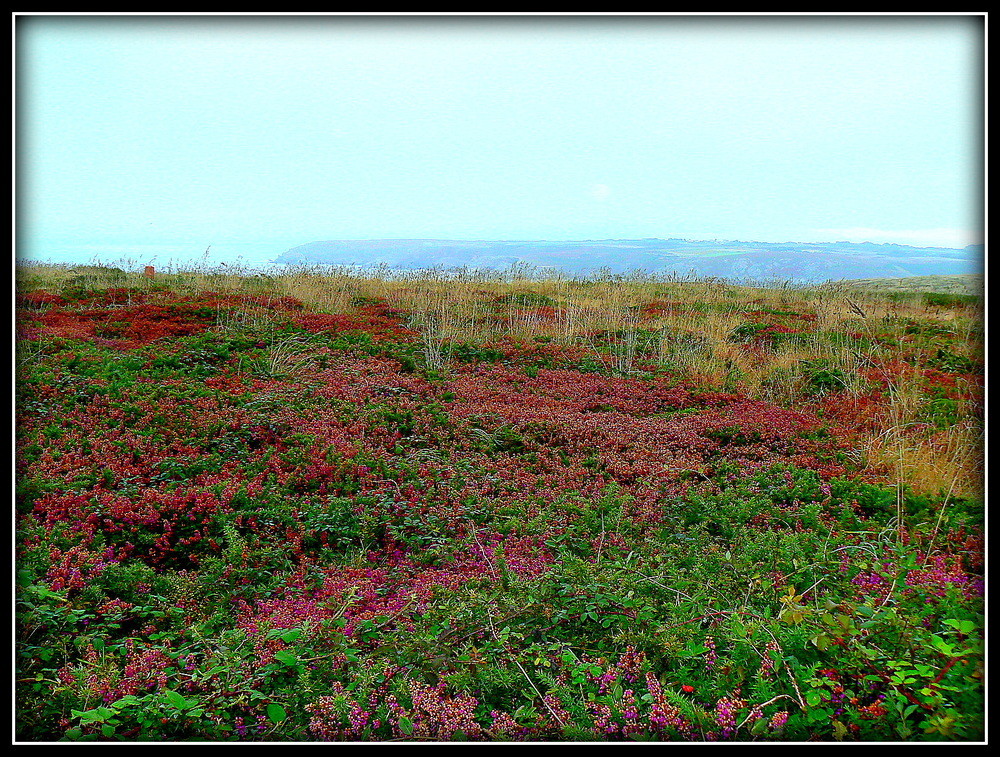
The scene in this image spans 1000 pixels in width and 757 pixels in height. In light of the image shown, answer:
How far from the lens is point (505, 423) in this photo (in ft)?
18.9

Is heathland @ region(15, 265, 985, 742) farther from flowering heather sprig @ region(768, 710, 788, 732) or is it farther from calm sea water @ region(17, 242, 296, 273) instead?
calm sea water @ region(17, 242, 296, 273)

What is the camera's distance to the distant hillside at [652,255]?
27.1ft

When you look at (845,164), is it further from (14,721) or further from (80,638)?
(14,721)

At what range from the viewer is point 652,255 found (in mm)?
9180

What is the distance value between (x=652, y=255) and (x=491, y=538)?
6124 mm

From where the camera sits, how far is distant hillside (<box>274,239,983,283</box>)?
825 centimetres

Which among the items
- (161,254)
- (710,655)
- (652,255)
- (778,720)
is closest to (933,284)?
(652,255)

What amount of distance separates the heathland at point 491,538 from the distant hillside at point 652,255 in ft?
4.05

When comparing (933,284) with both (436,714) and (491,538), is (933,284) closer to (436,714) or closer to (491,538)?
(491,538)

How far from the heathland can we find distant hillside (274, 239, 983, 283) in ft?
4.05

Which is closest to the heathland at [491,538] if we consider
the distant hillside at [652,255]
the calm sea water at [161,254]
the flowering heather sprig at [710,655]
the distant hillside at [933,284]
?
the flowering heather sprig at [710,655]

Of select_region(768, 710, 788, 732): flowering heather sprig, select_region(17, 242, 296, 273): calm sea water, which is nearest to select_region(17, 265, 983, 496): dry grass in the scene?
select_region(17, 242, 296, 273): calm sea water

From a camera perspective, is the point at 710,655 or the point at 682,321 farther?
the point at 682,321
